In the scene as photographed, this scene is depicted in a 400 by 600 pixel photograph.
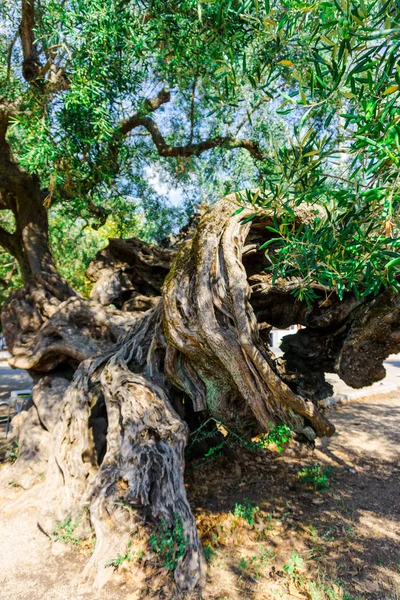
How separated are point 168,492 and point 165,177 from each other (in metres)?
9.12

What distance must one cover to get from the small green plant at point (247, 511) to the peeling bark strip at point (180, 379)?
2.55ft

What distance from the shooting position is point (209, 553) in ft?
11.5

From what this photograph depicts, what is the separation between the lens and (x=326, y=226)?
2484 millimetres

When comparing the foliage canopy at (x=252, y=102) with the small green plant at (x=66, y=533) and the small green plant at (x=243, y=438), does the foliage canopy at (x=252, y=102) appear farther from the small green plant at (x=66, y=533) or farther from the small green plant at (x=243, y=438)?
the small green plant at (x=66, y=533)

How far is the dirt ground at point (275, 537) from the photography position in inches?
117

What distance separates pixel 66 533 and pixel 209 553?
1.25 metres

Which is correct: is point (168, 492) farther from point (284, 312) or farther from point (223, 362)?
point (284, 312)

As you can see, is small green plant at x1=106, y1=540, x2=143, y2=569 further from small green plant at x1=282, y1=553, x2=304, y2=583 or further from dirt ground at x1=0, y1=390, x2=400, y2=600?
small green plant at x1=282, y1=553, x2=304, y2=583

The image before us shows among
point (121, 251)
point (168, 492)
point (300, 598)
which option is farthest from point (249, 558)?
point (121, 251)

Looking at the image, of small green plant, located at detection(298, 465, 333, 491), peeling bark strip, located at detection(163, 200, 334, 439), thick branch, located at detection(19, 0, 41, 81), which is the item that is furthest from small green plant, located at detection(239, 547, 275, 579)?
Result: thick branch, located at detection(19, 0, 41, 81)

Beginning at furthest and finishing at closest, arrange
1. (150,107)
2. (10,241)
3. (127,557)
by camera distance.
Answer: (10,241)
(150,107)
(127,557)

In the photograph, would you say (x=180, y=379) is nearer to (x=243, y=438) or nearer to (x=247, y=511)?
(x=243, y=438)

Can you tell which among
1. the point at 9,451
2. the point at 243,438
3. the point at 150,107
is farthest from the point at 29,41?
the point at 243,438

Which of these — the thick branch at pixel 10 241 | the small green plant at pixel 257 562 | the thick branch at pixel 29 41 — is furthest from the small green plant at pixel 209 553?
the thick branch at pixel 10 241
